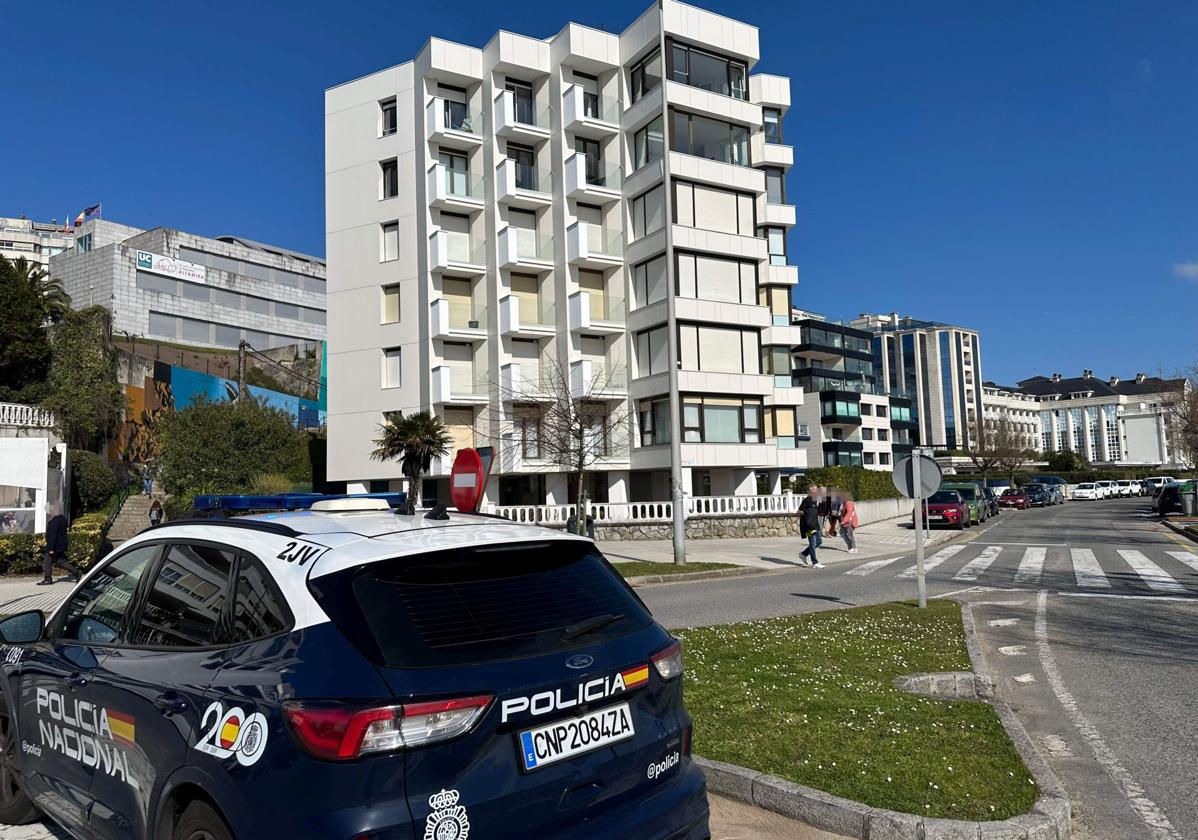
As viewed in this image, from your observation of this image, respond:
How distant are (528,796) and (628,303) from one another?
34.7m

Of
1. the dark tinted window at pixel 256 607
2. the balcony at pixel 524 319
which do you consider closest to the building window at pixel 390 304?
the balcony at pixel 524 319

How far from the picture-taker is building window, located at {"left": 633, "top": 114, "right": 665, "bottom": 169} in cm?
3534

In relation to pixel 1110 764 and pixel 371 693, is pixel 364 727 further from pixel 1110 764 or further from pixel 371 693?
pixel 1110 764

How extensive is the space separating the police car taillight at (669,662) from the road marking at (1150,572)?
47.5ft

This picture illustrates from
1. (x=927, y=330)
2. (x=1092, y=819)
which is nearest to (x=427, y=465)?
(x=1092, y=819)

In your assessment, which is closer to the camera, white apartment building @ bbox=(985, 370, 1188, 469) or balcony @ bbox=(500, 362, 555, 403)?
balcony @ bbox=(500, 362, 555, 403)

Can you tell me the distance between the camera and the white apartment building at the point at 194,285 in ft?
258

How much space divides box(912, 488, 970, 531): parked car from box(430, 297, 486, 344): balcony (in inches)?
812

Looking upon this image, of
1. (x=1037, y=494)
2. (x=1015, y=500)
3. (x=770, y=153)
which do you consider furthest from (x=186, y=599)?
(x=1037, y=494)

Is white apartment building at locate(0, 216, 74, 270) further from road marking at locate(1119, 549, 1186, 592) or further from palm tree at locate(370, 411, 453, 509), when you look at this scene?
road marking at locate(1119, 549, 1186, 592)

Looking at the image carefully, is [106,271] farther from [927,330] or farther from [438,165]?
[927,330]

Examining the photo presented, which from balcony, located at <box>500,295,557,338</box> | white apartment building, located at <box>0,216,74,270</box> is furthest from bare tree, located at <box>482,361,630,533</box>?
white apartment building, located at <box>0,216,74,270</box>

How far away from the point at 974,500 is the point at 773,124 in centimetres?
2182

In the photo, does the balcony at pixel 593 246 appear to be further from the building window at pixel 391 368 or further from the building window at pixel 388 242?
the building window at pixel 391 368
